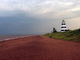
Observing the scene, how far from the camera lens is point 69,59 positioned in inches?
233

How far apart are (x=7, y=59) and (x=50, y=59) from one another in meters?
2.87

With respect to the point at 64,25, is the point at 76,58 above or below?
below

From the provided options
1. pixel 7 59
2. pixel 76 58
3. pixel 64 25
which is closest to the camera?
pixel 7 59

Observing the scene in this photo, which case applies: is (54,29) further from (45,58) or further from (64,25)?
(45,58)

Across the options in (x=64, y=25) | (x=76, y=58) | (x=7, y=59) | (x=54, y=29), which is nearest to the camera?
(x=7, y=59)

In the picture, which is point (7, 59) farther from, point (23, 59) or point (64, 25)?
point (64, 25)

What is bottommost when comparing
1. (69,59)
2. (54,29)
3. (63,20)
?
(69,59)

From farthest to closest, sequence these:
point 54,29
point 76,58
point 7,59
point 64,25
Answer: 1. point 54,29
2. point 64,25
3. point 76,58
4. point 7,59

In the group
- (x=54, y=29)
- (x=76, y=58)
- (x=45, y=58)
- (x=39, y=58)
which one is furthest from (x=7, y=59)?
(x=54, y=29)

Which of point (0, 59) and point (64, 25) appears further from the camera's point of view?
point (64, 25)

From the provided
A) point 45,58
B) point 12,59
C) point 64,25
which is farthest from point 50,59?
point 64,25

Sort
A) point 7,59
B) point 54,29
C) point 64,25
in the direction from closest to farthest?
point 7,59 → point 64,25 → point 54,29

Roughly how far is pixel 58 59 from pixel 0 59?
3895 millimetres

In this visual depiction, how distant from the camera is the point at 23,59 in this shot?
5.73 metres
